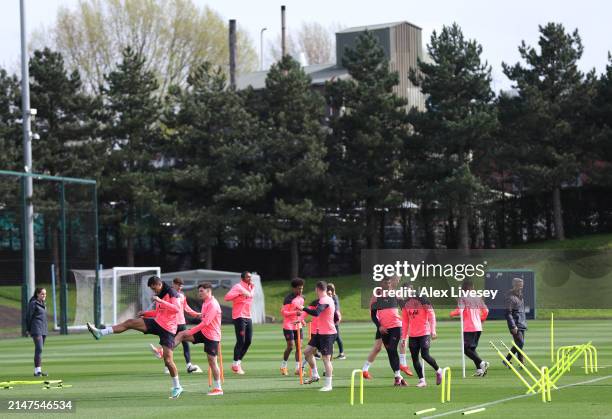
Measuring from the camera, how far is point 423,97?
82125 millimetres

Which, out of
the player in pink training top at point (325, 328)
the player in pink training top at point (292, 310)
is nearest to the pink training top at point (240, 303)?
the player in pink training top at point (292, 310)

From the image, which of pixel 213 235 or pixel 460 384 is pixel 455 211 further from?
pixel 460 384

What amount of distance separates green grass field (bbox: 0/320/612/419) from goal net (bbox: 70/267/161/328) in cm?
1367

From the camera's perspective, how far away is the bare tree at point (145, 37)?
80312mm

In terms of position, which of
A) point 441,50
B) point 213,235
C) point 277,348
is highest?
point 441,50

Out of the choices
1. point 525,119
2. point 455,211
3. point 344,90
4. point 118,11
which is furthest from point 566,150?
point 118,11

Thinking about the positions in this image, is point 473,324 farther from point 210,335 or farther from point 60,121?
point 60,121

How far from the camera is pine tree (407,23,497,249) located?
62.6 meters

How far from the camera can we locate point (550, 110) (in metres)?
64.2

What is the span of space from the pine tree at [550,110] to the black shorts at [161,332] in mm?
46586

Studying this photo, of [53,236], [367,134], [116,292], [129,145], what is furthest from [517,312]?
[129,145]

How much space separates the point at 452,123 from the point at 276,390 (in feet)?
144

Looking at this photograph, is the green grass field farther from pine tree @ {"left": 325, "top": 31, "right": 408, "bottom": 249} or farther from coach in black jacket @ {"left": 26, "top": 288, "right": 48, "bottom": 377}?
pine tree @ {"left": 325, "top": 31, "right": 408, "bottom": 249}

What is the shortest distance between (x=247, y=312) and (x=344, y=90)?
141ft
